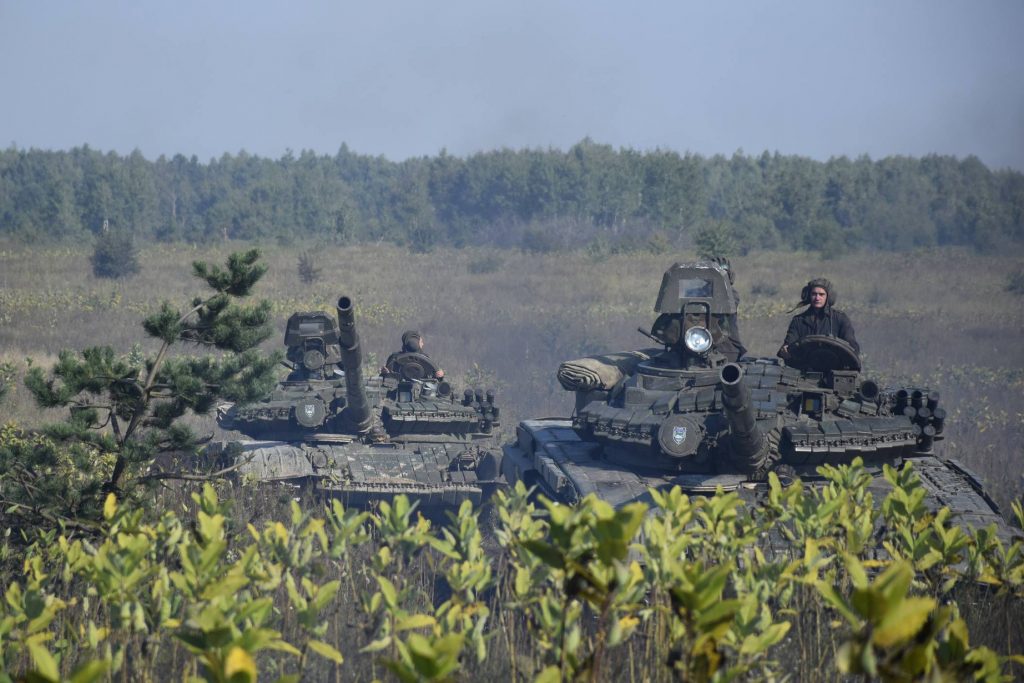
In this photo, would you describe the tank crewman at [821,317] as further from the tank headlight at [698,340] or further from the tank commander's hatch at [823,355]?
the tank headlight at [698,340]

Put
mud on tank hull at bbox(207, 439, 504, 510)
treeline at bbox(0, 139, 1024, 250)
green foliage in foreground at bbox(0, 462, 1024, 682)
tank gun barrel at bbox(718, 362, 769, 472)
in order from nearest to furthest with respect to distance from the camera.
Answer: green foliage in foreground at bbox(0, 462, 1024, 682), tank gun barrel at bbox(718, 362, 769, 472), mud on tank hull at bbox(207, 439, 504, 510), treeline at bbox(0, 139, 1024, 250)

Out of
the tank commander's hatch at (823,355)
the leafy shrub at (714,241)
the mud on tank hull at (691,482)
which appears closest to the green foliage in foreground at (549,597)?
the mud on tank hull at (691,482)

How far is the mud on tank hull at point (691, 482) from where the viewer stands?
11156mm

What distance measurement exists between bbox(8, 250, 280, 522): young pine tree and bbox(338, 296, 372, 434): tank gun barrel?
229cm

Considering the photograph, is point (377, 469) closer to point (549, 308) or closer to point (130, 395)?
point (130, 395)

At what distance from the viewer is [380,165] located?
102 metres

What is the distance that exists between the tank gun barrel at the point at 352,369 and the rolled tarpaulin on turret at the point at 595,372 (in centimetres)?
247

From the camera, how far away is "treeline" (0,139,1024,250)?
167 ft

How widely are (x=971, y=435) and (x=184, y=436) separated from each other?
17.6 metres

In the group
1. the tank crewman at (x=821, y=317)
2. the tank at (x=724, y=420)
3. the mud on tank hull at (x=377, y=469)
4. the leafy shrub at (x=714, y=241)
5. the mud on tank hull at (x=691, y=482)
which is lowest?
the mud on tank hull at (x=377, y=469)

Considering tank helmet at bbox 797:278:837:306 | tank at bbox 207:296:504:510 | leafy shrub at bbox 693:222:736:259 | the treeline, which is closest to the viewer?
tank helmet at bbox 797:278:837:306

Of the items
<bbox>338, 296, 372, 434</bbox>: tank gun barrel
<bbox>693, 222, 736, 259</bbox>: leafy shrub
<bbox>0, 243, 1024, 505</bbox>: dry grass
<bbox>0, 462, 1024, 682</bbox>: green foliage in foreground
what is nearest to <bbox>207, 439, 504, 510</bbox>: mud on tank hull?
<bbox>338, 296, 372, 434</bbox>: tank gun barrel

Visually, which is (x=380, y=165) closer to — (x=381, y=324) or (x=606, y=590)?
(x=381, y=324)

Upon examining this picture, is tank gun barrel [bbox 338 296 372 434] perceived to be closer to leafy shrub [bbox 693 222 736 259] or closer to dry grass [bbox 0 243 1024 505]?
dry grass [bbox 0 243 1024 505]
